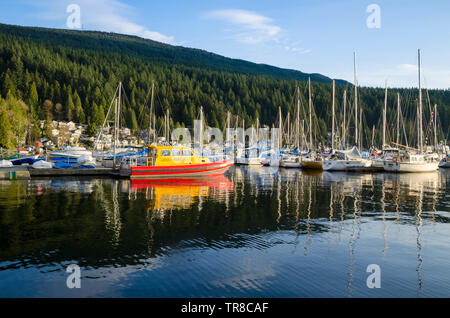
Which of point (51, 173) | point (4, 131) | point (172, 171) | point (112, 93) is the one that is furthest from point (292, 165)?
point (112, 93)

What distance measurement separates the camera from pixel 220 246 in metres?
14.6

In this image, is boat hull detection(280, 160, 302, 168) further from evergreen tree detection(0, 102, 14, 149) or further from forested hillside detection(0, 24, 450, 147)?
evergreen tree detection(0, 102, 14, 149)

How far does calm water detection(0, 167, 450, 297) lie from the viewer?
10.6 meters

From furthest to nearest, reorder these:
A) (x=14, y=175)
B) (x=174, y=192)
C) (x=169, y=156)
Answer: (x=169, y=156) < (x=14, y=175) < (x=174, y=192)

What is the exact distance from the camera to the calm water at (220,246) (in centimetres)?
1058

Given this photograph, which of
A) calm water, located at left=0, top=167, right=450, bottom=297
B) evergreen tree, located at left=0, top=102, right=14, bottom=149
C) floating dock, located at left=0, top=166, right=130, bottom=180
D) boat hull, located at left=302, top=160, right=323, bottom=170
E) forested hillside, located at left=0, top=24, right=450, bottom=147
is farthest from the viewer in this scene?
forested hillside, located at left=0, top=24, right=450, bottom=147

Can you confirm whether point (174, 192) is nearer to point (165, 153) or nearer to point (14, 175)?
point (165, 153)

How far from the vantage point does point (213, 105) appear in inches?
6353

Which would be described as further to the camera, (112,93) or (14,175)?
(112,93)

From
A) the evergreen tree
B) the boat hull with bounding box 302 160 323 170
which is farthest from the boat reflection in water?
the evergreen tree

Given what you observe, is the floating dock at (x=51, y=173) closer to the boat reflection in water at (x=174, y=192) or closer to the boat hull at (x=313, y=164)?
the boat reflection in water at (x=174, y=192)

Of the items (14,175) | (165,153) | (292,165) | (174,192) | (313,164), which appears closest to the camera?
(174,192)

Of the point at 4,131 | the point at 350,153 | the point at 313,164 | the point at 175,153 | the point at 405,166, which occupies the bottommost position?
the point at 405,166
